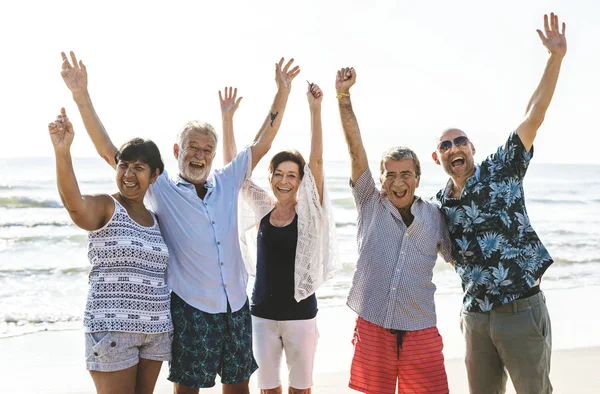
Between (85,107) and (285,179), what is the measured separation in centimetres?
148

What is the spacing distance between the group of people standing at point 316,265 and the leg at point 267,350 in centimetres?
1

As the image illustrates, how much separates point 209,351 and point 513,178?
231cm

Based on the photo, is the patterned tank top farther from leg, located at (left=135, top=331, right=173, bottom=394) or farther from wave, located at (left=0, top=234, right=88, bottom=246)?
wave, located at (left=0, top=234, right=88, bottom=246)

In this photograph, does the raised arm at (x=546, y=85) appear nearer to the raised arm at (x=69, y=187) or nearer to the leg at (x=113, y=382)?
the raised arm at (x=69, y=187)

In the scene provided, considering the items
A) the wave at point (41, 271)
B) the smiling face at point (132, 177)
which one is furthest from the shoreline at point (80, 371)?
the wave at point (41, 271)

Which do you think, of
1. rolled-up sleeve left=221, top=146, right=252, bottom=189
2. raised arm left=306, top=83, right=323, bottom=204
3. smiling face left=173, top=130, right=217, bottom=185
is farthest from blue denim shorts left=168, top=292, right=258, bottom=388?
raised arm left=306, top=83, right=323, bottom=204

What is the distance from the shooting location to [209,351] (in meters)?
4.30

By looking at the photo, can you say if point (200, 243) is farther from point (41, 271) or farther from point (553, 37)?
point (41, 271)

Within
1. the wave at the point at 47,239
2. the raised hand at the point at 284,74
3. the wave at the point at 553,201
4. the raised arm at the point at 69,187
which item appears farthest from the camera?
the wave at the point at 553,201

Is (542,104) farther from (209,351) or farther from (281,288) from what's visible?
(209,351)

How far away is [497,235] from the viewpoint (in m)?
4.35

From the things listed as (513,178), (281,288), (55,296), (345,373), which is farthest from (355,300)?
(55,296)

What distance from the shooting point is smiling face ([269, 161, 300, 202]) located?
4.88 metres

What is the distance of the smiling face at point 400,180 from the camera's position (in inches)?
175
